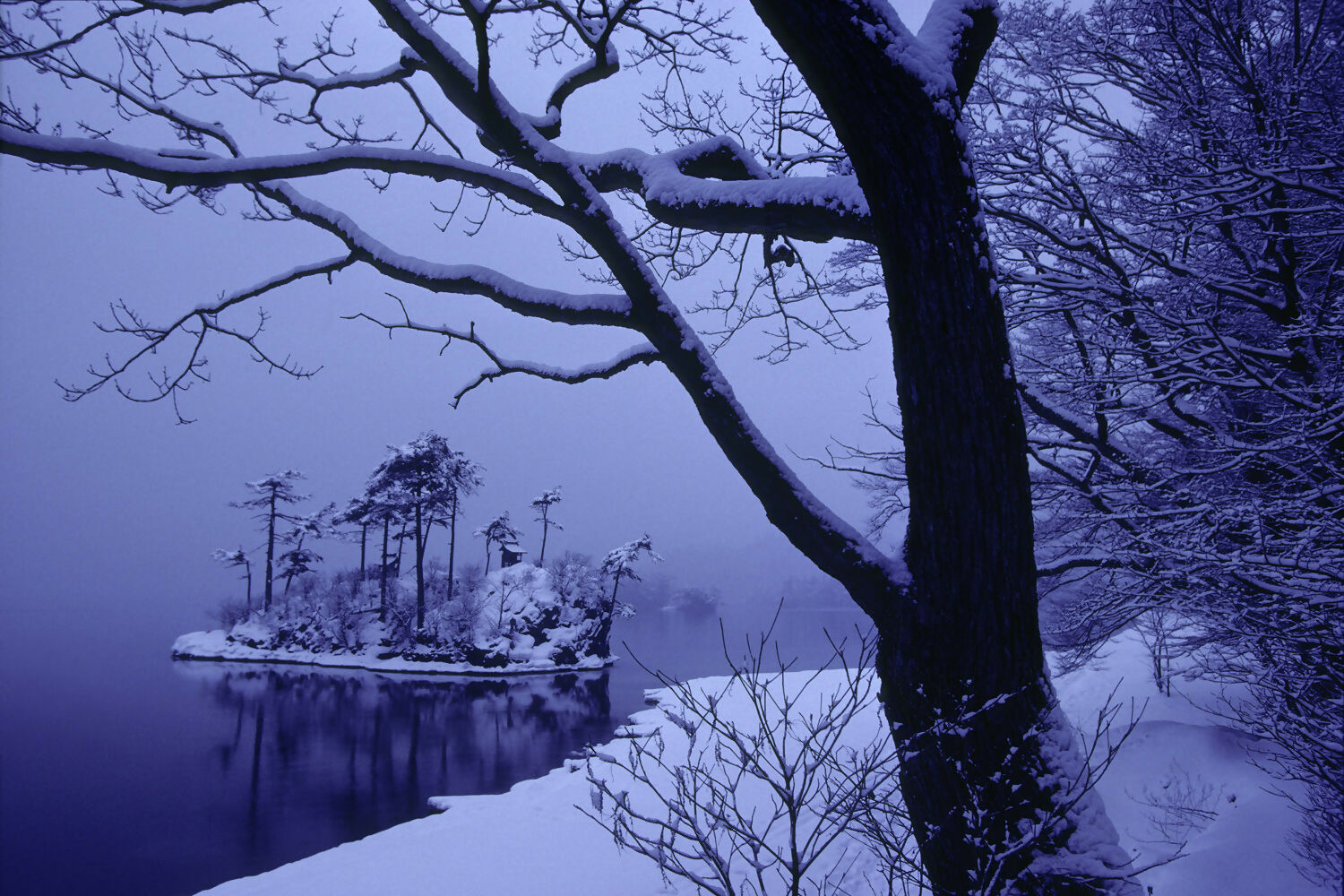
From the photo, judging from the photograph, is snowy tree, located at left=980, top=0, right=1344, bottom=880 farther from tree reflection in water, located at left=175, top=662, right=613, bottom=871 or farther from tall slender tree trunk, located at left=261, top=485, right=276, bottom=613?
tall slender tree trunk, located at left=261, top=485, right=276, bottom=613

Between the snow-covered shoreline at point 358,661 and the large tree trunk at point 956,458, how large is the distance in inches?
1344

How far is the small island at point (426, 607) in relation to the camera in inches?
1438

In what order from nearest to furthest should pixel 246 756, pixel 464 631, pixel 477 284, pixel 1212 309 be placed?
pixel 477 284
pixel 1212 309
pixel 246 756
pixel 464 631

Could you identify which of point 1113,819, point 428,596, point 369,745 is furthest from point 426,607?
point 1113,819

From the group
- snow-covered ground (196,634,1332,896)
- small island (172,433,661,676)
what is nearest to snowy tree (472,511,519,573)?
small island (172,433,661,676)

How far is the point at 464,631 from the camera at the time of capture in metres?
36.7

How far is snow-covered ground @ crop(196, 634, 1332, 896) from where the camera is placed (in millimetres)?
4590

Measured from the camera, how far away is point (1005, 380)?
215cm

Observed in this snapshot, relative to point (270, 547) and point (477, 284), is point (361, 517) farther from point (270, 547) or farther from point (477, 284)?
point (477, 284)

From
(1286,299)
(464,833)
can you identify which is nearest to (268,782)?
(464,833)

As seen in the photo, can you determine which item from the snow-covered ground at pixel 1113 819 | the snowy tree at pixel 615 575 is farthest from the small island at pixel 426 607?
the snow-covered ground at pixel 1113 819

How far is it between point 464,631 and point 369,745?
1753 cm

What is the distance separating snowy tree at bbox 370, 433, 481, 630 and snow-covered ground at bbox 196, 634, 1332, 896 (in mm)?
27988

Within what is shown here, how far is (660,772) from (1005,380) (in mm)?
10289
